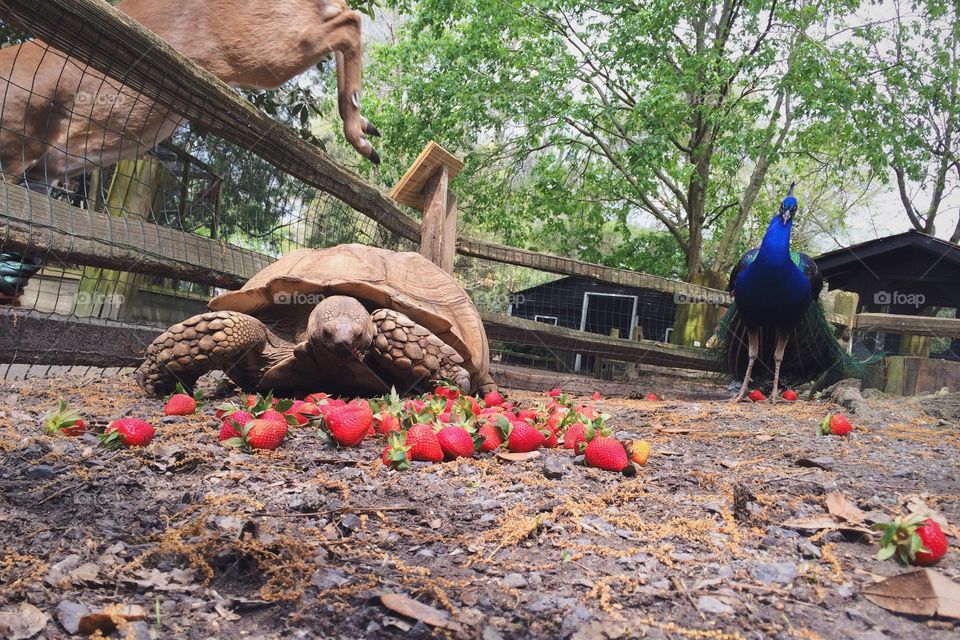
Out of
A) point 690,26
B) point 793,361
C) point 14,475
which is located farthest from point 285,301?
point 690,26

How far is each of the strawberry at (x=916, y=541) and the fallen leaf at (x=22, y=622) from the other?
1.61 meters

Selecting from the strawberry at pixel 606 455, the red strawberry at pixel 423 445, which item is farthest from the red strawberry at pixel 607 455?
the red strawberry at pixel 423 445

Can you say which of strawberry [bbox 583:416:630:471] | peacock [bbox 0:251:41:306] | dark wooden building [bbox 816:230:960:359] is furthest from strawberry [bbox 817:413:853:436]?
dark wooden building [bbox 816:230:960:359]

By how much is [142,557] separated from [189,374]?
6.89 feet

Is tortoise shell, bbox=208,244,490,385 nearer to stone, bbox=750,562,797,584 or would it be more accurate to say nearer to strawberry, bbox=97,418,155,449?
strawberry, bbox=97,418,155,449

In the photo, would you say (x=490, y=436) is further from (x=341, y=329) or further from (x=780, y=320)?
(x=780, y=320)

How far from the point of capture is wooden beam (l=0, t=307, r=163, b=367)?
2854 millimetres

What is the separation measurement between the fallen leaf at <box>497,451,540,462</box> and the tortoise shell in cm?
142

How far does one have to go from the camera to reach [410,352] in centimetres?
346

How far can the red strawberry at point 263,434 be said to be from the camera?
223 cm

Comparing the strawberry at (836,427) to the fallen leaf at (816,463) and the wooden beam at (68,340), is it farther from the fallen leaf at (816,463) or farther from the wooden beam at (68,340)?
the wooden beam at (68,340)

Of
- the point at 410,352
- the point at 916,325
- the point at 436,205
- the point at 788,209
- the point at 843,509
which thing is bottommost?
the point at 843,509

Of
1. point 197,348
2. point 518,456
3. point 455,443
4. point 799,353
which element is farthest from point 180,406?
point 799,353

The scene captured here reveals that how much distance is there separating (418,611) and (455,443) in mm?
1147
